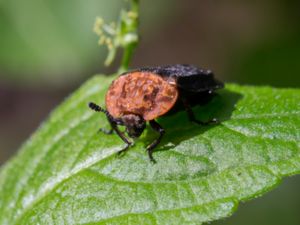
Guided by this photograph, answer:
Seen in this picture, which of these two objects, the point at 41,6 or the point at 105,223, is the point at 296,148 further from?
the point at 41,6

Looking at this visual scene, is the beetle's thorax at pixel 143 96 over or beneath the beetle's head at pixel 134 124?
over

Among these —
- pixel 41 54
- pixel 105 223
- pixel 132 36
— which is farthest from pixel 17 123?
pixel 105 223

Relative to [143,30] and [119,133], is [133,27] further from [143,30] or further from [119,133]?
[143,30]

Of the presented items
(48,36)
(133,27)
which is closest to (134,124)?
(133,27)

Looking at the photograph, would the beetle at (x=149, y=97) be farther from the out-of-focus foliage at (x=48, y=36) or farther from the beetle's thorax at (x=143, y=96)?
the out-of-focus foliage at (x=48, y=36)

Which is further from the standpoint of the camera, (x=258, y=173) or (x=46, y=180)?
(x=46, y=180)

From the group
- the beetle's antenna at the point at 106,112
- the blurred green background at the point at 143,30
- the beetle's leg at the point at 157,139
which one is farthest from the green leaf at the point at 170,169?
the blurred green background at the point at 143,30

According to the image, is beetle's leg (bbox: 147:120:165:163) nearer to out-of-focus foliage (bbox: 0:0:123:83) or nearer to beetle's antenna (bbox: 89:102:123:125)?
beetle's antenna (bbox: 89:102:123:125)
